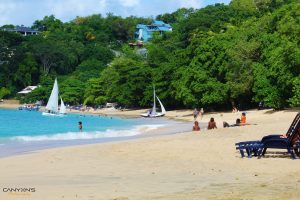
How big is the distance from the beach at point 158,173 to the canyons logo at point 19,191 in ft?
0.35

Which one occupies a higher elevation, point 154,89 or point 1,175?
point 154,89

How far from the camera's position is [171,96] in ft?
225

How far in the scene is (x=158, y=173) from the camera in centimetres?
1484

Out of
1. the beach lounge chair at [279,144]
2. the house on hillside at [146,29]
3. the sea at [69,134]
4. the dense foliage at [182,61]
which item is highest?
the house on hillside at [146,29]

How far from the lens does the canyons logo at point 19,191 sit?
466 inches

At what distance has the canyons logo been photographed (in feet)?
38.8

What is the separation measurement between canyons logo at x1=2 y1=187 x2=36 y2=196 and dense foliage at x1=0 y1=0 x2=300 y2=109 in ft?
104

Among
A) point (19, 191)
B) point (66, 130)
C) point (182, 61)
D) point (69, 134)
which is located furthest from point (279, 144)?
point (182, 61)

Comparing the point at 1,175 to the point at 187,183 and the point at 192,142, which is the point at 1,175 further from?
the point at 192,142

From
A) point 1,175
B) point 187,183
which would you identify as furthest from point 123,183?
point 1,175

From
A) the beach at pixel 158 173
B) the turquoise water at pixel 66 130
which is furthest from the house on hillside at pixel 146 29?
the beach at pixel 158 173

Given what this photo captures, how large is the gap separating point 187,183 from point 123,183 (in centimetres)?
150

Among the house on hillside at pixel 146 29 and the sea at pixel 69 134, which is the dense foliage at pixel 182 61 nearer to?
the house on hillside at pixel 146 29

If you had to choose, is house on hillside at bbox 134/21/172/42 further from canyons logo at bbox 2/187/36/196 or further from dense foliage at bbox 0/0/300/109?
canyons logo at bbox 2/187/36/196
